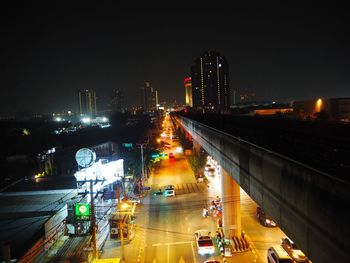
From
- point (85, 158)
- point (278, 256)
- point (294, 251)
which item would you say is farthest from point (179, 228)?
point (85, 158)

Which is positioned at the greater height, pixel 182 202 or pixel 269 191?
pixel 269 191

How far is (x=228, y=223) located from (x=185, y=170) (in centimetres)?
2971

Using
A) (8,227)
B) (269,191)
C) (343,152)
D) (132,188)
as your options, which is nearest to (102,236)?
(8,227)

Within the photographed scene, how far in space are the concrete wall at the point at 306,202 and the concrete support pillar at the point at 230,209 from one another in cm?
1153

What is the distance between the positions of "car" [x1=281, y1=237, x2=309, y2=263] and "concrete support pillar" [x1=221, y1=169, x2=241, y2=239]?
356 cm

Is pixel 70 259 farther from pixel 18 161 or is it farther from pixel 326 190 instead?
pixel 18 161

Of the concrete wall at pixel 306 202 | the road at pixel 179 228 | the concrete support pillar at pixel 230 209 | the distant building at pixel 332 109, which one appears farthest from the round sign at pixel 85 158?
the distant building at pixel 332 109

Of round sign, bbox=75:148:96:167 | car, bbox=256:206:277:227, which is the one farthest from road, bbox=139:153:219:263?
round sign, bbox=75:148:96:167

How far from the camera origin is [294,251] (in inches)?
741

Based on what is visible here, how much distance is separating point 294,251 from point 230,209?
5.48 meters

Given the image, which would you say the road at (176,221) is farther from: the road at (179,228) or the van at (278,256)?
the van at (278,256)

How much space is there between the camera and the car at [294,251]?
59.4 feet

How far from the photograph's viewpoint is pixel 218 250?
21.1 m

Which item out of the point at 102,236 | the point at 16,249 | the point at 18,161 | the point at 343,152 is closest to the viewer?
the point at 343,152
